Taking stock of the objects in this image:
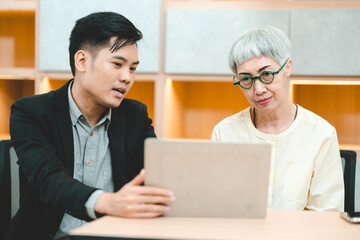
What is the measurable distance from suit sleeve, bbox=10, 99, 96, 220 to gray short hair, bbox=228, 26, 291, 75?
29.9 inches

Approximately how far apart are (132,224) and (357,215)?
59 cm

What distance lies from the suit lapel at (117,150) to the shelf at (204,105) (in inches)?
47.3

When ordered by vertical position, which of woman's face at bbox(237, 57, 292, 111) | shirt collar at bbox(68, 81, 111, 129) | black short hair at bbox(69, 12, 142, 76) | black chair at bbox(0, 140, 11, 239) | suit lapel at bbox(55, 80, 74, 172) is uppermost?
black short hair at bbox(69, 12, 142, 76)

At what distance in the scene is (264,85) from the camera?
1.46 metres

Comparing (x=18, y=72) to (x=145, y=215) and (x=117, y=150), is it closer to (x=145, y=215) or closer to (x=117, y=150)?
(x=117, y=150)

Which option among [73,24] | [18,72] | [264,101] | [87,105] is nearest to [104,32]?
[87,105]

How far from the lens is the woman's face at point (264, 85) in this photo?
1439 mm

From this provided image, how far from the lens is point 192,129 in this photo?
2824 millimetres

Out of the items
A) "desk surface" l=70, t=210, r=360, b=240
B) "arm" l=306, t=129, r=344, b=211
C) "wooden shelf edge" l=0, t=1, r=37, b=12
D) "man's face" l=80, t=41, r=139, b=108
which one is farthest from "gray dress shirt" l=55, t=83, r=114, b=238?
"wooden shelf edge" l=0, t=1, r=37, b=12

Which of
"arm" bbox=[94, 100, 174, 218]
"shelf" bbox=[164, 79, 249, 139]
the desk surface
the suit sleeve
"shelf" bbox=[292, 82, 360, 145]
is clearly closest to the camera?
the desk surface

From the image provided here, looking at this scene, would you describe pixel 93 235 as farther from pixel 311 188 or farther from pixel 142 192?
pixel 311 188

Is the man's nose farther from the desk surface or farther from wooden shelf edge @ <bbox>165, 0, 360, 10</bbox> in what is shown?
wooden shelf edge @ <bbox>165, 0, 360, 10</bbox>

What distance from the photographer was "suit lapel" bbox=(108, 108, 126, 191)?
1489 millimetres

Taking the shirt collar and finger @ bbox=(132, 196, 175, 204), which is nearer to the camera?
finger @ bbox=(132, 196, 175, 204)
